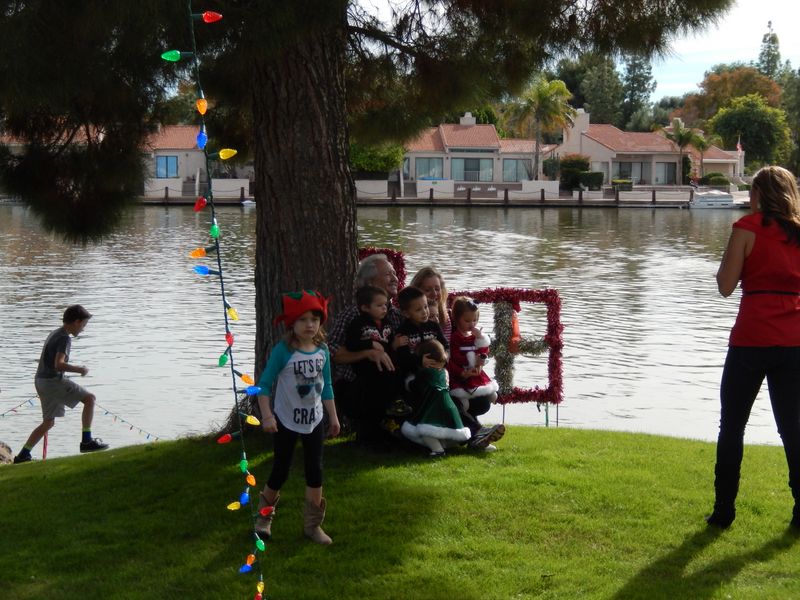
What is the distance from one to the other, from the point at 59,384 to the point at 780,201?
6.48m

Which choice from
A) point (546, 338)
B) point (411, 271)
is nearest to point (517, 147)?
point (411, 271)

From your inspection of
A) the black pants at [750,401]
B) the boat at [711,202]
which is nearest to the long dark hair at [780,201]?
the black pants at [750,401]

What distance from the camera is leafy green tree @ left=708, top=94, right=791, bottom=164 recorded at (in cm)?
8219

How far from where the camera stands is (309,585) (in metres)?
4.77

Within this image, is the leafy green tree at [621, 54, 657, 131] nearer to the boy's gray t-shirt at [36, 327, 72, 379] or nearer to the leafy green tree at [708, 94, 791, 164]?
the leafy green tree at [708, 94, 791, 164]

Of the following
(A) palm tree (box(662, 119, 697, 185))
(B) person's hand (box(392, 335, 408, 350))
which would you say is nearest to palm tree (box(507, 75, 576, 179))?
(A) palm tree (box(662, 119, 697, 185))

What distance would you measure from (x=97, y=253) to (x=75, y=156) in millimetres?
22668

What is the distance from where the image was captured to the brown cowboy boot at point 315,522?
5.26m

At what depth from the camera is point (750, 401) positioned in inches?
211

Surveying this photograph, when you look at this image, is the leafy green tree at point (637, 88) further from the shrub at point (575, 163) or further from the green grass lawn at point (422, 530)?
the green grass lawn at point (422, 530)

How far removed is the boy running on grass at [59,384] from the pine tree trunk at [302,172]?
2.66 metres

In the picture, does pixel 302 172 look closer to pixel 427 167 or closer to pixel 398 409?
pixel 398 409

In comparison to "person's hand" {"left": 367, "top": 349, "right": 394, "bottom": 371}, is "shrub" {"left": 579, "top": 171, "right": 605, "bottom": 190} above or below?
above

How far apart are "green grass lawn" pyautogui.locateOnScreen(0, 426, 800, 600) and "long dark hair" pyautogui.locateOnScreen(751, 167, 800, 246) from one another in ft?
4.99
